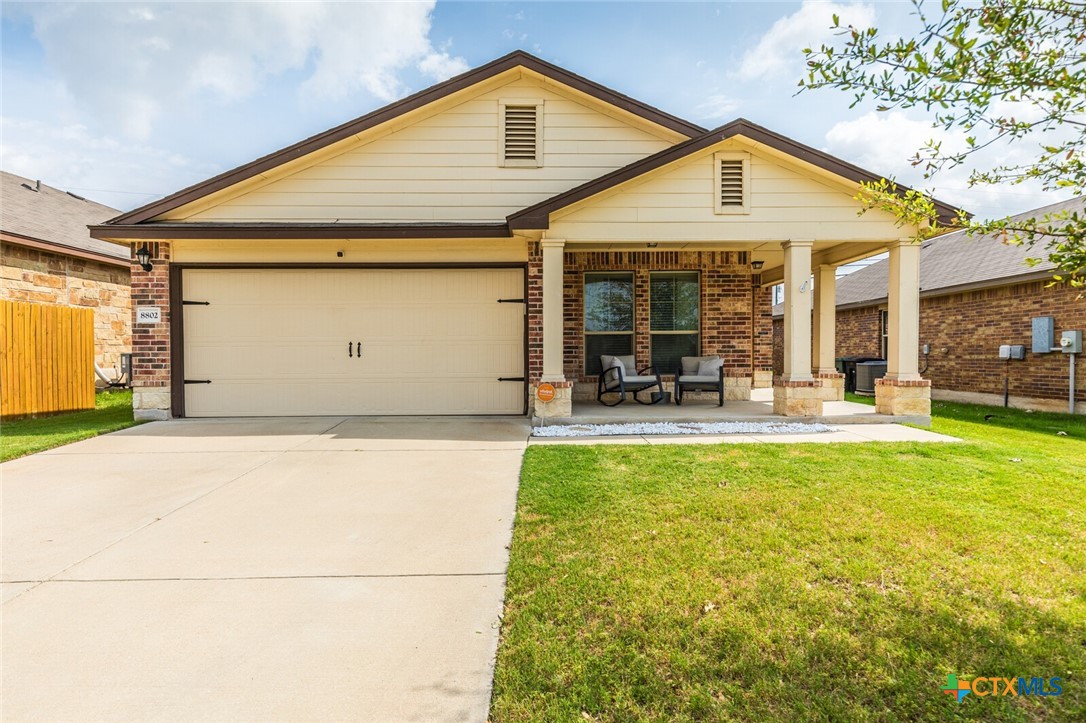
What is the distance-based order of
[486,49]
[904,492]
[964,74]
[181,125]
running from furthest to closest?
[181,125] → [486,49] → [904,492] → [964,74]

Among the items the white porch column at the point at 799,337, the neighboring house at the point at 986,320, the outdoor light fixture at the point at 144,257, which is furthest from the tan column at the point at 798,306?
the outdoor light fixture at the point at 144,257

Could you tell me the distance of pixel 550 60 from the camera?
845 centimetres

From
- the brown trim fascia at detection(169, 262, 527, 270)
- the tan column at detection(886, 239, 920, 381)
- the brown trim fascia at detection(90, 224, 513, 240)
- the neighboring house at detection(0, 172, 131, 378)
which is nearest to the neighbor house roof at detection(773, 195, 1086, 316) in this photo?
the tan column at detection(886, 239, 920, 381)

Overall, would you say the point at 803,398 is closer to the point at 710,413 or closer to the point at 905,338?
the point at 710,413

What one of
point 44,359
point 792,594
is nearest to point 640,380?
point 792,594

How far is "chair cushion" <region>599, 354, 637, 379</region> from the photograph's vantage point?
884cm

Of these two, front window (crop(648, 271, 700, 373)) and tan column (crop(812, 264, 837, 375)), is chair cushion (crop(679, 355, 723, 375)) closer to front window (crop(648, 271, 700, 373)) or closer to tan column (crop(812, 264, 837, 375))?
front window (crop(648, 271, 700, 373))

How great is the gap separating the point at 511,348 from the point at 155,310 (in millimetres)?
5463

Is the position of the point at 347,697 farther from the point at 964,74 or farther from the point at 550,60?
the point at 550,60

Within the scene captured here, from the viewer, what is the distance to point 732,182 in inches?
291

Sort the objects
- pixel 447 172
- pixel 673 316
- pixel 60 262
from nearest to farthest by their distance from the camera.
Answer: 1. pixel 447 172
2. pixel 673 316
3. pixel 60 262

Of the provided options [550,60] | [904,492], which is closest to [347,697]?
[904,492]

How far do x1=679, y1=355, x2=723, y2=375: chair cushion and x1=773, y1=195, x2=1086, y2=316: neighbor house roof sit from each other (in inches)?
178

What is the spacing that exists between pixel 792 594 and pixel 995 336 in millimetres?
11353
